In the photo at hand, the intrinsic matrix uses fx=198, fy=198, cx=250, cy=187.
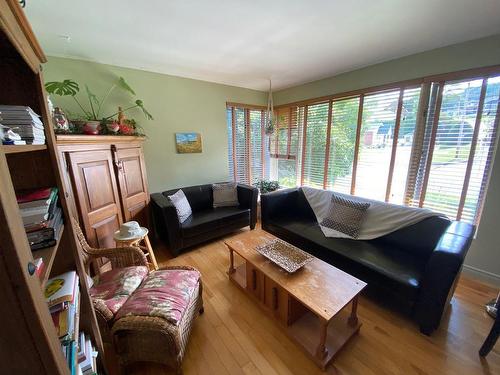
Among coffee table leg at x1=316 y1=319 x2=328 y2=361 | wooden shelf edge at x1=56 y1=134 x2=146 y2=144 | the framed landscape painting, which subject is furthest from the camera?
the framed landscape painting

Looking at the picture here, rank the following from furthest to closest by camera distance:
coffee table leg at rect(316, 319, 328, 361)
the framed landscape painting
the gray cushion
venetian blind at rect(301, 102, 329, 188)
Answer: venetian blind at rect(301, 102, 329, 188)
the framed landscape painting
the gray cushion
coffee table leg at rect(316, 319, 328, 361)

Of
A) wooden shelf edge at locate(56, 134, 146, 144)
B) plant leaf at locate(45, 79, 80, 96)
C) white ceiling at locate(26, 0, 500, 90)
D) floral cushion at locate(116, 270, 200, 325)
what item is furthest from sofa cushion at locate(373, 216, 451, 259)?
plant leaf at locate(45, 79, 80, 96)

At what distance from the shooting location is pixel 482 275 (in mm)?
2014

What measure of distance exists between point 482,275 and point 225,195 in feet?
10.2

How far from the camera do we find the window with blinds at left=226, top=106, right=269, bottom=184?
3639 mm

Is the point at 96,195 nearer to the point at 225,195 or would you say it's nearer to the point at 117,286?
the point at 117,286

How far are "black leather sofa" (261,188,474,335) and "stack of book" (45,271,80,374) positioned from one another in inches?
75.9

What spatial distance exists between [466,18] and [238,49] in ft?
6.19

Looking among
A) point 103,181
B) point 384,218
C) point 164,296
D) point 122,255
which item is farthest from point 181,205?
point 384,218

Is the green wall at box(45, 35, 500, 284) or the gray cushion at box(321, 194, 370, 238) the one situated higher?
the green wall at box(45, 35, 500, 284)

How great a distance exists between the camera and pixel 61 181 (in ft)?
2.60

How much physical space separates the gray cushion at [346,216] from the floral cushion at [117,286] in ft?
6.52

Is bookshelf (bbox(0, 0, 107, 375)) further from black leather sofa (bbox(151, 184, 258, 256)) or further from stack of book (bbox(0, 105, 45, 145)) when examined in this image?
black leather sofa (bbox(151, 184, 258, 256))

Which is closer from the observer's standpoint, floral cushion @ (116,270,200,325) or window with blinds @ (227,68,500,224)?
floral cushion @ (116,270,200,325)
